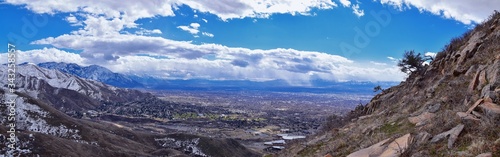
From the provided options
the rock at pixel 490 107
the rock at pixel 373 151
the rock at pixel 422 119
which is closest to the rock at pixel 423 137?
the rock at pixel 373 151

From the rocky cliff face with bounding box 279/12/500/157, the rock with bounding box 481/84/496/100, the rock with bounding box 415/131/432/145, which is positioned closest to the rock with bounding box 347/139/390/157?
the rocky cliff face with bounding box 279/12/500/157

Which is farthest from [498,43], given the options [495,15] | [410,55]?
[410,55]

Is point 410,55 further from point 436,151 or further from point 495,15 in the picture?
point 436,151

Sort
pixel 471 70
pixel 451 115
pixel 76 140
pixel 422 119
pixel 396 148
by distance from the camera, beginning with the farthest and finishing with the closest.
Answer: pixel 76 140
pixel 471 70
pixel 422 119
pixel 451 115
pixel 396 148

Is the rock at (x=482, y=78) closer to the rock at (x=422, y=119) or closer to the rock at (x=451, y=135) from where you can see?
the rock at (x=422, y=119)

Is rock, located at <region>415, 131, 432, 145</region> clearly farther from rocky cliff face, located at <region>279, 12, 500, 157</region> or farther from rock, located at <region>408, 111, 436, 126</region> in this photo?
rock, located at <region>408, 111, 436, 126</region>

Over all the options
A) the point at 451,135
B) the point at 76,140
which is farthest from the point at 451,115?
the point at 76,140

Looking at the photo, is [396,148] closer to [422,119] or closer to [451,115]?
[451,115]

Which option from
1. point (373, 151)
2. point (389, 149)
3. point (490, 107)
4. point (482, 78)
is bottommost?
point (373, 151)
